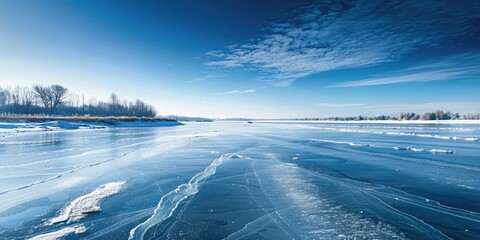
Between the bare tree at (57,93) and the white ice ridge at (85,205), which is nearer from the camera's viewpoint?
the white ice ridge at (85,205)

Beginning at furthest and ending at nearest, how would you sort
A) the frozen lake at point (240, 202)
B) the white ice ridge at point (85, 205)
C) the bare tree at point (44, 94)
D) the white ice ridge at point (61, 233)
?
the bare tree at point (44, 94)
the white ice ridge at point (85, 205)
the frozen lake at point (240, 202)
the white ice ridge at point (61, 233)

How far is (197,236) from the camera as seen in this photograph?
3.29 metres

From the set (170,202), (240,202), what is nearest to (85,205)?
(170,202)

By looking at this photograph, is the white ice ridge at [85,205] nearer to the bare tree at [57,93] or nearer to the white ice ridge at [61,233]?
the white ice ridge at [61,233]

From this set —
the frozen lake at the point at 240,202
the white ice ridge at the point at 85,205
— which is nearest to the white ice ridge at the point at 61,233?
the frozen lake at the point at 240,202

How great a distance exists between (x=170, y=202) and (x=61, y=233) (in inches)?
69.0

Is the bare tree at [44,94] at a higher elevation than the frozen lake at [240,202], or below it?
higher

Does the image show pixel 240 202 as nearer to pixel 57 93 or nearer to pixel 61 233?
pixel 61 233

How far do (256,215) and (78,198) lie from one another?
3722 millimetres

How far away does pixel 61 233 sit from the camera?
3371mm

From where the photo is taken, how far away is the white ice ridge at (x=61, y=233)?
3.26 metres

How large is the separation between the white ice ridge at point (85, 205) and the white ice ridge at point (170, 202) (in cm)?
113

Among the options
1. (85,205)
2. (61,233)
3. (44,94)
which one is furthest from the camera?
(44,94)

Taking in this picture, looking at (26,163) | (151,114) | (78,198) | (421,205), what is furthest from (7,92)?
(421,205)
